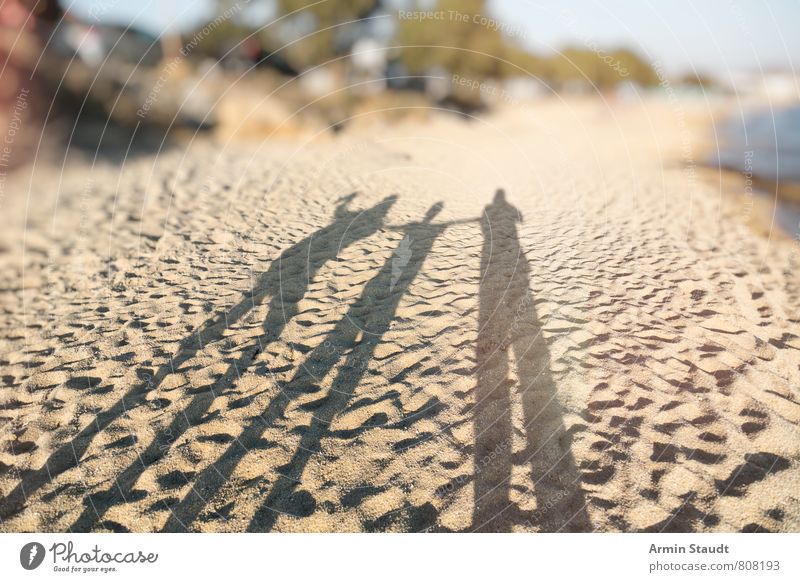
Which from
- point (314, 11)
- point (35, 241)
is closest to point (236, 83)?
point (314, 11)

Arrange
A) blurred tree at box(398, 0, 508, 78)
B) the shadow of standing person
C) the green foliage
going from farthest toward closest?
blurred tree at box(398, 0, 508, 78) → the green foliage → the shadow of standing person

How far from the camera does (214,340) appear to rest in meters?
4.30

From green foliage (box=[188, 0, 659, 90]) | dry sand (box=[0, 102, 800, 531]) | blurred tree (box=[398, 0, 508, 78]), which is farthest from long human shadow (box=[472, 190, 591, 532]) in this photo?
blurred tree (box=[398, 0, 508, 78])

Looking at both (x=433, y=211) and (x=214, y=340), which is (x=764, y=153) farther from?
(x=214, y=340)

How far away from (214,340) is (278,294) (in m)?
0.79

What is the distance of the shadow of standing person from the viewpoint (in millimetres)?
3898

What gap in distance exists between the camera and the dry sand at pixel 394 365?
2969 mm

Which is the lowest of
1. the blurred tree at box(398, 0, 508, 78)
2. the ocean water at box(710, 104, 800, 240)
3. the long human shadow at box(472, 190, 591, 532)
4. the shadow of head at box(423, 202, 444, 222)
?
the long human shadow at box(472, 190, 591, 532)

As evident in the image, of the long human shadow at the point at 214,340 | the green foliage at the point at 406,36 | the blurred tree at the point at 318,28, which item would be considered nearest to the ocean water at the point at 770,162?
the green foliage at the point at 406,36

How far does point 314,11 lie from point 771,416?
18.5 meters

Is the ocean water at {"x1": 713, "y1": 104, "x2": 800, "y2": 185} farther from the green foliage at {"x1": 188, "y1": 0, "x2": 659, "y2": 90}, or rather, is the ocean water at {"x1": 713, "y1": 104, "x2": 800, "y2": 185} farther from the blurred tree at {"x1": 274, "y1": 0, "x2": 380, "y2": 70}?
the blurred tree at {"x1": 274, "y1": 0, "x2": 380, "y2": 70}

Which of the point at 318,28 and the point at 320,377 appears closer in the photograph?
the point at 320,377

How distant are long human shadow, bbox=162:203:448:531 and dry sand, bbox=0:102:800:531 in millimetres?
21

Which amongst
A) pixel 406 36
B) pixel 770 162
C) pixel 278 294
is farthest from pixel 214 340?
pixel 770 162
